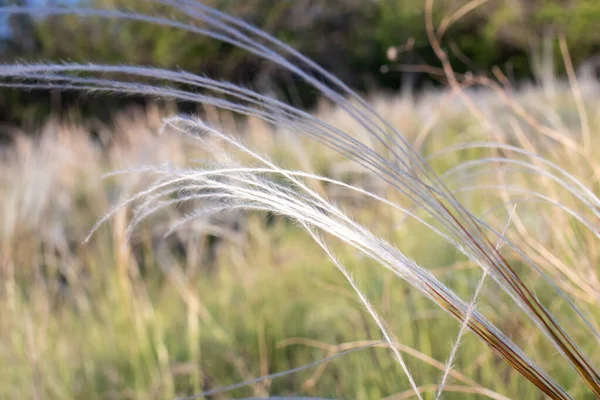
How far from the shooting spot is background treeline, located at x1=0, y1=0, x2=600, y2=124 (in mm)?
8953

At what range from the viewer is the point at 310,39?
9680 millimetres

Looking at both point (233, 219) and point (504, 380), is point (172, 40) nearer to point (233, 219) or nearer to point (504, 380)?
point (233, 219)

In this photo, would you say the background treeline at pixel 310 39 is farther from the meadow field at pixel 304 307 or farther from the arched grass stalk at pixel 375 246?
the arched grass stalk at pixel 375 246

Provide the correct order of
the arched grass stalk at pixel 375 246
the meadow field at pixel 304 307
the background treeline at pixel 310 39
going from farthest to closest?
the background treeline at pixel 310 39, the meadow field at pixel 304 307, the arched grass stalk at pixel 375 246

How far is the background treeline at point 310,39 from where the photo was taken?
29.4ft

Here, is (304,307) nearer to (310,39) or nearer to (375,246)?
(375,246)

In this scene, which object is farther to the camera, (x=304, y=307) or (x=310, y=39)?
(x=310, y=39)

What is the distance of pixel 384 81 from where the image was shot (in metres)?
12.1

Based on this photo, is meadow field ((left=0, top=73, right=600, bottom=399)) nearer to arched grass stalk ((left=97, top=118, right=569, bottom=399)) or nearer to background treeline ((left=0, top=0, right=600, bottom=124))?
arched grass stalk ((left=97, top=118, right=569, bottom=399))

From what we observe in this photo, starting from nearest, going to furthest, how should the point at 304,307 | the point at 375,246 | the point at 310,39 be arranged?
the point at 375,246 < the point at 304,307 < the point at 310,39

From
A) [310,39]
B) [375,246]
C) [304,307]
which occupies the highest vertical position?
[310,39]

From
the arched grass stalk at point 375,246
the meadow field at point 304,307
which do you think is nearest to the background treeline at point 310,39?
the meadow field at point 304,307

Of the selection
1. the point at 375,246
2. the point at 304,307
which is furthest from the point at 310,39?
the point at 375,246

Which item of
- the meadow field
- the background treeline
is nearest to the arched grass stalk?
the meadow field
